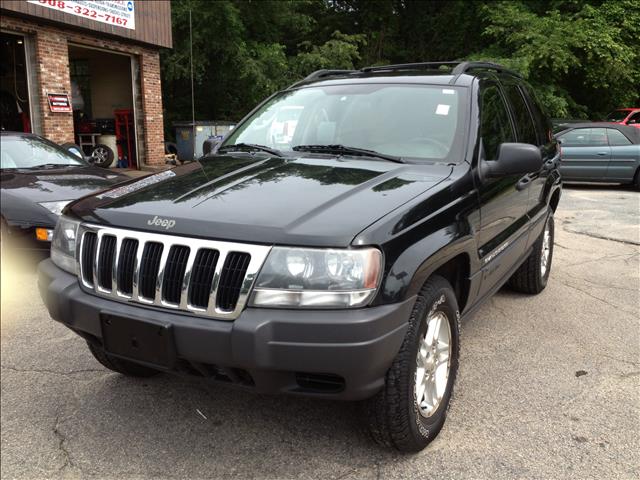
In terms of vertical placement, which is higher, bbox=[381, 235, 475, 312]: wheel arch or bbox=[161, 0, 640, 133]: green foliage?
bbox=[161, 0, 640, 133]: green foliage

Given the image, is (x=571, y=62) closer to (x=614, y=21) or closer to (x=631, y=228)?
(x=614, y=21)

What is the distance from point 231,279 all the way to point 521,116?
3.07 meters

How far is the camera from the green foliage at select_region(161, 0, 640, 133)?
60.8ft

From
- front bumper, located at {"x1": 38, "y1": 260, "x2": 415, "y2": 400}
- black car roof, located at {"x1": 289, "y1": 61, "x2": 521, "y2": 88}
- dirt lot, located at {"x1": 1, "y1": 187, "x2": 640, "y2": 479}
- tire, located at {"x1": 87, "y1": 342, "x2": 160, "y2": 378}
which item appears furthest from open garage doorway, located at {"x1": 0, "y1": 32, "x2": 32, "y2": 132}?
front bumper, located at {"x1": 38, "y1": 260, "x2": 415, "y2": 400}

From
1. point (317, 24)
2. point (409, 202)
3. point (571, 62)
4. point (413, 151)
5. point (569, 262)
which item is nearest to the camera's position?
point (409, 202)

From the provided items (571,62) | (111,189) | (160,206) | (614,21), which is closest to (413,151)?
(160,206)

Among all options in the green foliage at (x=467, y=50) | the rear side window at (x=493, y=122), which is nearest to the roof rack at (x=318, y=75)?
the rear side window at (x=493, y=122)

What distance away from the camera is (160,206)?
99.2 inches

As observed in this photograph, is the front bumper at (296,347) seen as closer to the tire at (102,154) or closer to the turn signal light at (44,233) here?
the turn signal light at (44,233)

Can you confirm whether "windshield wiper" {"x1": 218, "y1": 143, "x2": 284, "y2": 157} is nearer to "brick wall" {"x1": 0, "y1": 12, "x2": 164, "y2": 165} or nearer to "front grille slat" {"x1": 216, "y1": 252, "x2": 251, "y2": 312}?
"front grille slat" {"x1": 216, "y1": 252, "x2": 251, "y2": 312}

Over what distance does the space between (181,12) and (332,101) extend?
1755 centimetres

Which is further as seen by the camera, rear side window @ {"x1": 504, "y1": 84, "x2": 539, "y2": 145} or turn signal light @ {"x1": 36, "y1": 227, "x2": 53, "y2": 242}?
turn signal light @ {"x1": 36, "y1": 227, "x2": 53, "y2": 242}

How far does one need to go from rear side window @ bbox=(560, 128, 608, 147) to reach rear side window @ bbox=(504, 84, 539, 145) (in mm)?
8683

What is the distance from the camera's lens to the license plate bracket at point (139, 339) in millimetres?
2246
